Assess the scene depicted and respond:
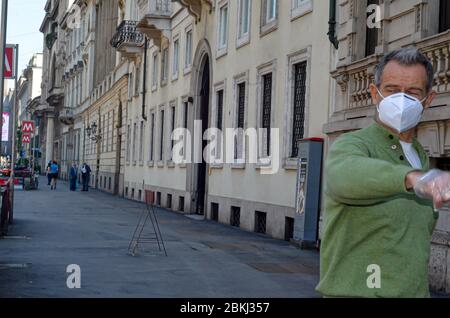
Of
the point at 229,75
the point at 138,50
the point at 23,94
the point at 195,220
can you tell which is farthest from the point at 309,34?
the point at 23,94

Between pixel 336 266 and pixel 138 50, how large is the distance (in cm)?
3876

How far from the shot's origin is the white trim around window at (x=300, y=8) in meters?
18.6

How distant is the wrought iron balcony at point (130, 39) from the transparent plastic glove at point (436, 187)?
128 ft

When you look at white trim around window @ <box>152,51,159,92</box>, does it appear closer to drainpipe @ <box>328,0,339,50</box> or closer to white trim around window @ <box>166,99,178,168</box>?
white trim around window @ <box>166,99,178,168</box>

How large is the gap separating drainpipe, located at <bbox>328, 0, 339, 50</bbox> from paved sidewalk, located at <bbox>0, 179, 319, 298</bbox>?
384cm

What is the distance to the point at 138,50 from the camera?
1618 inches

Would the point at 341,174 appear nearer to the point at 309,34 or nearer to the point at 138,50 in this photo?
the point at 309,34

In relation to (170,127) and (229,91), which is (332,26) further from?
(170,127)

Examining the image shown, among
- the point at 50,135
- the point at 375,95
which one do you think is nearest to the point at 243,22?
the point at 375,95

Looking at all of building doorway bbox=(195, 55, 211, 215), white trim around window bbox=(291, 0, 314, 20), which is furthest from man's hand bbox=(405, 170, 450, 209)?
building doorway bbox=(195, 55, 211, 215)

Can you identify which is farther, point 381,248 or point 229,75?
point 229,75

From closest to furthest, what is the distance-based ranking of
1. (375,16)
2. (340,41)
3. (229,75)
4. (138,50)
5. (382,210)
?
(382,210)
(375,16)
(340,41)
(229,75)
(138,50)

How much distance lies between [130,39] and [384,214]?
39096 millimetres

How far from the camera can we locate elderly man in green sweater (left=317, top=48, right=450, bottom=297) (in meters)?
2.80
